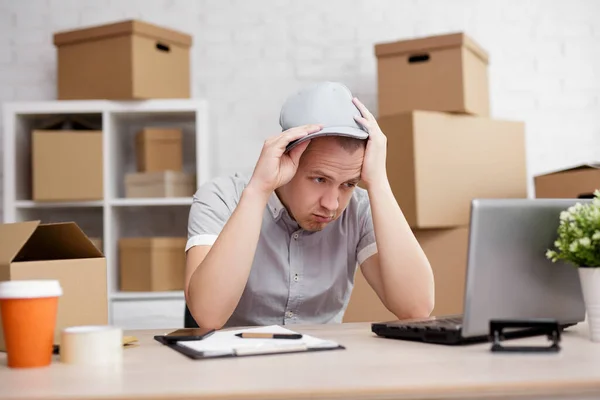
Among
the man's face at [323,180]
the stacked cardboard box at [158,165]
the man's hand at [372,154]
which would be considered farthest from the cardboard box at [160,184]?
the man's hand at [372,154]

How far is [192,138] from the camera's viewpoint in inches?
121

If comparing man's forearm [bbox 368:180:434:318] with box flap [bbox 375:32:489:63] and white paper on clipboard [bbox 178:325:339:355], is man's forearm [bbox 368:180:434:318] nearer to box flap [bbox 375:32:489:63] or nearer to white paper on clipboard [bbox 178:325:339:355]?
white paper on clipboard [bbox 178:325:339:355]

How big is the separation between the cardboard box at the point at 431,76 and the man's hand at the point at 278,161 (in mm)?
1283

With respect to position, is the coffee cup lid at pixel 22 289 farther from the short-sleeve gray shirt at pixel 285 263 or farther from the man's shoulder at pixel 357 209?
the man's shoulder at pixel 357 209

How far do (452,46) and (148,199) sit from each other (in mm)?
1330

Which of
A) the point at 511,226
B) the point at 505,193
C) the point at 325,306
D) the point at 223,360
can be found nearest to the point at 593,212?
the point at 511,226

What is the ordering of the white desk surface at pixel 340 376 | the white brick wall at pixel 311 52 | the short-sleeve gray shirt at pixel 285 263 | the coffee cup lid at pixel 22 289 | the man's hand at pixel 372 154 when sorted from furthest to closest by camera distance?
the white brick wall at pixel 311 52
the short-sleeve gray shirt at pixel 285 263
the man's hand at pixel 372 154
the coffee cup lid at pixel 22 289
the white desk surface at pixel 340 376

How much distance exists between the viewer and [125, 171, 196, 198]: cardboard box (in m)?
2.73

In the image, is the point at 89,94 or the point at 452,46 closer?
the point at 452,46

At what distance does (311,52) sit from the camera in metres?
3.10

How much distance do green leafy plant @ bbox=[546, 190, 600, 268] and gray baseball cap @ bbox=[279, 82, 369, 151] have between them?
17.9 inches

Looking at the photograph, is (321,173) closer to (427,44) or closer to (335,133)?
(335,133)

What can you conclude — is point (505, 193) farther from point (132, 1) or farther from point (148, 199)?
point (132, 1)

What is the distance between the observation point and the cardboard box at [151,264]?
2.67 metres
